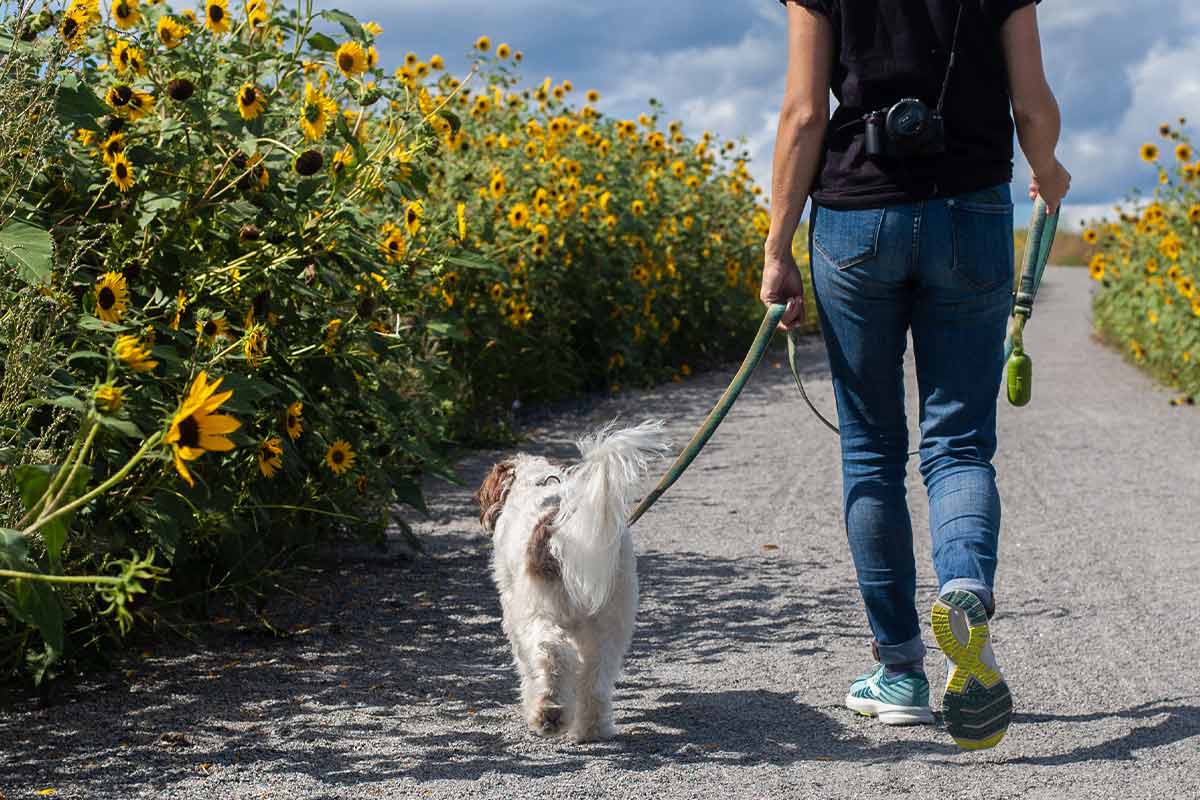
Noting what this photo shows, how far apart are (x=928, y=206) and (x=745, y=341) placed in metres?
9.58

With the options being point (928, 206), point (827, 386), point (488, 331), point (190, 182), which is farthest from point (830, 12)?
point (827, 386)

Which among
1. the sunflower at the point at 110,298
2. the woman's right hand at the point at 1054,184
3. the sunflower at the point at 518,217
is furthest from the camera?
the sunflower at the point at 518,217

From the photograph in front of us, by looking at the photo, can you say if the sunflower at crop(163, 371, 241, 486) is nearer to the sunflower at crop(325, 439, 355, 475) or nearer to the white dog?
the white dog

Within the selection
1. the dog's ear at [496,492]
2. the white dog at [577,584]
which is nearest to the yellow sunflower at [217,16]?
the dog's ear at [496,492]

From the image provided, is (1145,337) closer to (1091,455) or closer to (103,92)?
(1091,455)

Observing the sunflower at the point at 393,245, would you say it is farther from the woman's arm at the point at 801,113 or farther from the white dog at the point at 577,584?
the woman's arm at the point at 801,113

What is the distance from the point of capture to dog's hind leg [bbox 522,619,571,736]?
344 cm

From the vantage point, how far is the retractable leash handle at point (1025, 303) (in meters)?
3.64

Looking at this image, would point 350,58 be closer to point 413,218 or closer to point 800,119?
point 413,218

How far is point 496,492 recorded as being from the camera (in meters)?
3.86

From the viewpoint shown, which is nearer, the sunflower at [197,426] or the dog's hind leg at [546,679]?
the sunflower at [197,426]

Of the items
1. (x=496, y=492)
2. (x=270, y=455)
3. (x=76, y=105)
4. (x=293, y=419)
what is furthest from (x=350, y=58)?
(x=496, y=492)

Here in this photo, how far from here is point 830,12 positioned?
3.32 meters

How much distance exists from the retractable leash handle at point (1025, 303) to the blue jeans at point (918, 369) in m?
0.17
